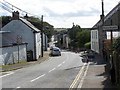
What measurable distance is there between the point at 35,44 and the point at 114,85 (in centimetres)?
4160

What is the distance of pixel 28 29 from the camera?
6353 centimetres

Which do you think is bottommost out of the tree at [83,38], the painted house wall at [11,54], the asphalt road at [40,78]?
the asphalt road at [40,78]

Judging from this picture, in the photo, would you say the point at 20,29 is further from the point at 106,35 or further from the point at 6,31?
the point at 106,35

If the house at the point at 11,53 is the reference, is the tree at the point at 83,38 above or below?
→ above

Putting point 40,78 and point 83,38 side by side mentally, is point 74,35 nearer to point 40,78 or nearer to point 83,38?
point 83,38

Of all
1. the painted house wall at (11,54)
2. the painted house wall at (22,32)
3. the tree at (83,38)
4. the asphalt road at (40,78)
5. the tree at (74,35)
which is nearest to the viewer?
the asphalt road at (40,78)

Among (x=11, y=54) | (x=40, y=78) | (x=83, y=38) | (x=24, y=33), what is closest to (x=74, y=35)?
(x=83, y=38)

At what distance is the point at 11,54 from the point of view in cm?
5022

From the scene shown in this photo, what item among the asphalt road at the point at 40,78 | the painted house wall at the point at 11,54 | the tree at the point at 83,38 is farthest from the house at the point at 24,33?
the tree at the point at 83,38

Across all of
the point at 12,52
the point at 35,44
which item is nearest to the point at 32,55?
the point at 35,44

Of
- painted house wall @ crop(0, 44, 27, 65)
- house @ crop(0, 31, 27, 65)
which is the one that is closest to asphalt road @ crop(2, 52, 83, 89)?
painted house wall @ crop(0, 44, 27, 65)

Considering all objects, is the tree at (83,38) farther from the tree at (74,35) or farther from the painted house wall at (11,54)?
the painted house wall at (11,54)

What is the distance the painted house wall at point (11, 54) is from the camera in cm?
4659

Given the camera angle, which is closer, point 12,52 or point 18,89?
point 18,89
